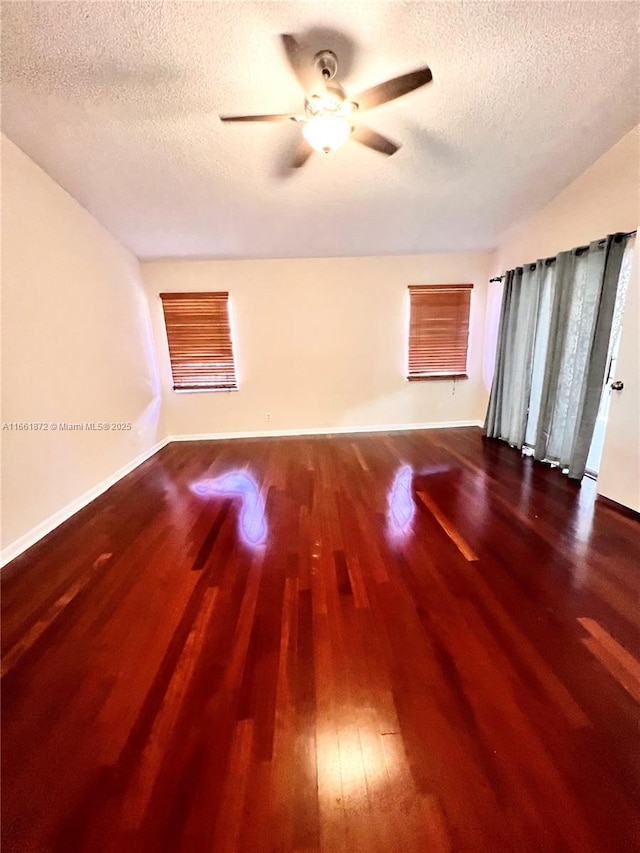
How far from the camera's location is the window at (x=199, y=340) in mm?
4520

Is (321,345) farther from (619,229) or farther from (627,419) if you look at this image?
(627,419)

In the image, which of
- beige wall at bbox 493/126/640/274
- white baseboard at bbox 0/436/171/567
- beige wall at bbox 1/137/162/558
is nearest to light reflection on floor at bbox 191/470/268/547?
white baseboard at bbox 0/436/171/567

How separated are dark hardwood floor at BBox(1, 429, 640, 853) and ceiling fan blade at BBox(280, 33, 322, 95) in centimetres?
256

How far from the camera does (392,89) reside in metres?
1.67

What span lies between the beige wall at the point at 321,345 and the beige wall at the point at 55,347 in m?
1.03

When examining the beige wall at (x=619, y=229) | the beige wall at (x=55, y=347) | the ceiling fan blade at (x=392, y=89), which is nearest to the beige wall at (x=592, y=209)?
the beige wall at (x=619, y=229)

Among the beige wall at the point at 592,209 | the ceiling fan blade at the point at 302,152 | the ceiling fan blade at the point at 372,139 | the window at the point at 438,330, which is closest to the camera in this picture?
Result: the ceiling fan blade at the point at 372,139

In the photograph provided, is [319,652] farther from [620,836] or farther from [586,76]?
[586,76]

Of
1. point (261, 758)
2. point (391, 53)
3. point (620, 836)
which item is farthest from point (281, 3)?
point (620, 836)

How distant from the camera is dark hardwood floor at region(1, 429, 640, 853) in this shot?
0.95m

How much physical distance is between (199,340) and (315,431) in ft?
6.80

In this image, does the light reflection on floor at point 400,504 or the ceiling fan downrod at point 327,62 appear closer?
the ceiling fan downrod at point 327,62

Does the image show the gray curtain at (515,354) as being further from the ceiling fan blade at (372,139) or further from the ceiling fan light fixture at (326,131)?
the ceiling fan light fixture at (326,131)

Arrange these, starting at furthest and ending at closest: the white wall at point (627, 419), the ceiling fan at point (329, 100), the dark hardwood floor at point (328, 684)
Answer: the white wall at point (627, 419)
the ceiling fan at point (329, 100)
the dark hardwood floor at point (328, 684)
